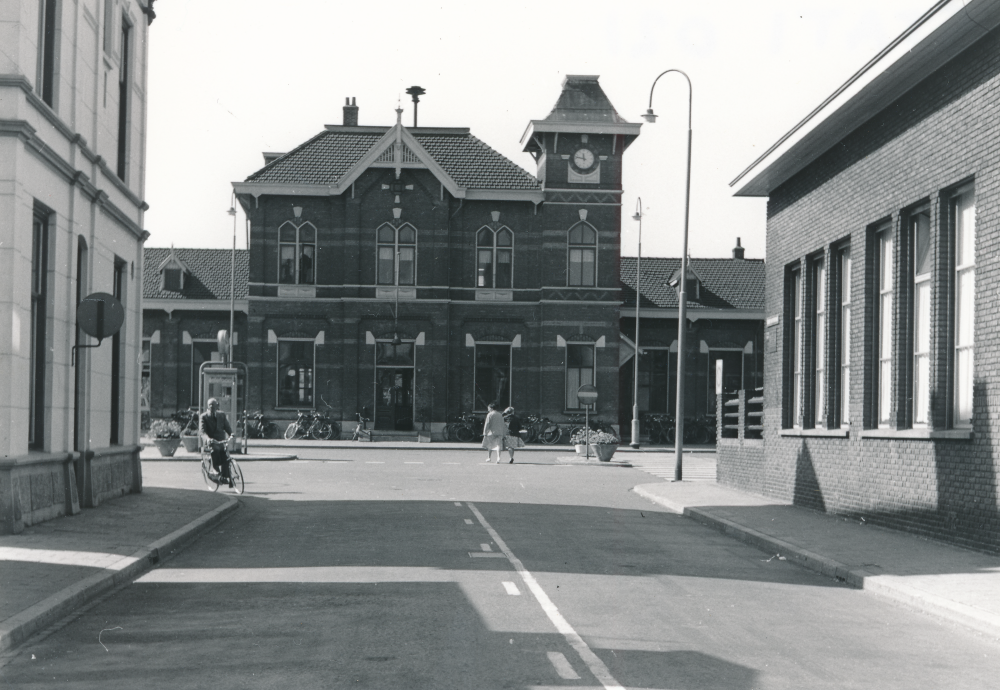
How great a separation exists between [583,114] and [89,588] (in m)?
40.1

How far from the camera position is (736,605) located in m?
10.3

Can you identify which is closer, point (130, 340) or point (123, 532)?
point (123, 532)

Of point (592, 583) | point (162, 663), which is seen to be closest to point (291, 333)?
point (592, 583)

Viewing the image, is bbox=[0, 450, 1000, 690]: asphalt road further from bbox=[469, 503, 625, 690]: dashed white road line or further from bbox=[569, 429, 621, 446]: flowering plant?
bbox=[569, 429, 621, 446]: flowering plant

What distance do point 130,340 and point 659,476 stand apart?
13996mm

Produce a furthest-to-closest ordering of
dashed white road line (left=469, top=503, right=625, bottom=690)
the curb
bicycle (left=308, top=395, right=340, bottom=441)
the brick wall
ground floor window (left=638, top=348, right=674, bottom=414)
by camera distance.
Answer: ground floor window (left=638, top=348, right=674, bottom=414), bicycle (left=308, top=395, right=340, bottom=441), the brick wall, the curb, dashed white road line (left=469, top=503, right=625, bottom=690)

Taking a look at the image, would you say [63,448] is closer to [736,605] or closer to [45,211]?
[45,211]

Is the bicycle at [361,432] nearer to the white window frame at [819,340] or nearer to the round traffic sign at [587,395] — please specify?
the round traffic sign at [587,395]

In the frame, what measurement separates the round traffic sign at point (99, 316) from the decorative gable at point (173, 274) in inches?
1513

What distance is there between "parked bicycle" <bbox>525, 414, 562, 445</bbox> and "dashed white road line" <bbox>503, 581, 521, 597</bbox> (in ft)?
120

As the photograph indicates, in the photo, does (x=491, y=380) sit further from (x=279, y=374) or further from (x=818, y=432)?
(x=818, y=432)

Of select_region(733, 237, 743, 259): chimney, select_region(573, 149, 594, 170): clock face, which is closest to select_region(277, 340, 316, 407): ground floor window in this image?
select_region(573, 149, 594, 170): clock face

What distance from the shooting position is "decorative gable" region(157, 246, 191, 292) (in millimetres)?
52625

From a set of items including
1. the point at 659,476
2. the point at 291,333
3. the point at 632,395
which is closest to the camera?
the point at 659,476
